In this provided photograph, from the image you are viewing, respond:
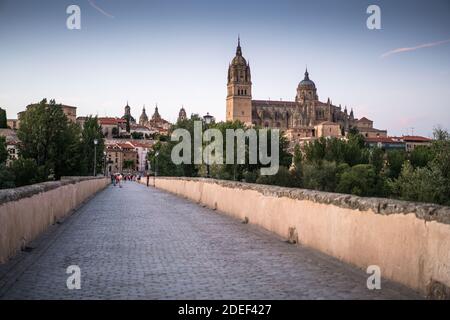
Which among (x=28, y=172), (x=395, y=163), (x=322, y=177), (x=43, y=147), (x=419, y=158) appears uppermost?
(x=43, y=147)

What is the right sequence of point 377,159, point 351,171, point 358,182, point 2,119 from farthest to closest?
point 2,119
point 377,159
point 351,171
point 358,182

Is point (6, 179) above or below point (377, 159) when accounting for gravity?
below

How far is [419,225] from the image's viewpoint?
7.79m

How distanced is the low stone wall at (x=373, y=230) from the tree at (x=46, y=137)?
35.5 metres

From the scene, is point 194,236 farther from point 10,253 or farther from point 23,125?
point 23,125

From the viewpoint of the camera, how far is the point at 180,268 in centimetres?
994

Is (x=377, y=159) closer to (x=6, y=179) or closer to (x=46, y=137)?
(x=46, y=137)

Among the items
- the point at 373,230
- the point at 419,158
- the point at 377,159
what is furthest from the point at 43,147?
the point at 419,158

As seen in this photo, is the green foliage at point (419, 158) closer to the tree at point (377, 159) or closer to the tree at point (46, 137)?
the tree at point (377, 159)

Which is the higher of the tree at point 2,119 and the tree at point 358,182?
the tree at point 2,119

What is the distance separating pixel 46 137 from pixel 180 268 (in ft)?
139

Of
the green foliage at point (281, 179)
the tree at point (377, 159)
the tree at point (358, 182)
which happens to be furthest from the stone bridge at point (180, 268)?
the tree at point (377, 159)

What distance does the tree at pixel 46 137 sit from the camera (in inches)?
1925
